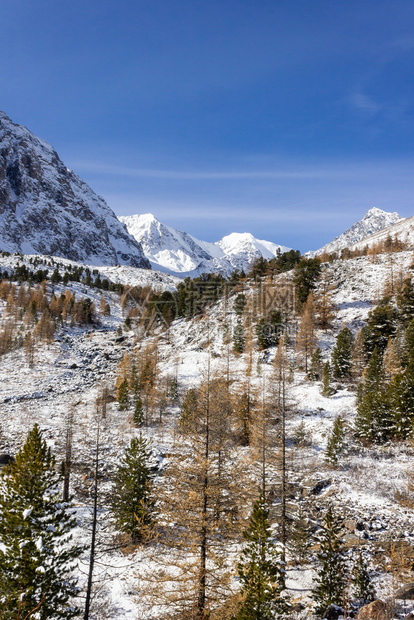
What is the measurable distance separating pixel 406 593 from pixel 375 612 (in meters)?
3.36

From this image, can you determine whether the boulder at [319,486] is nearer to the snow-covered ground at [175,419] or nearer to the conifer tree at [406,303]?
the snow-covered ground at [175,419]

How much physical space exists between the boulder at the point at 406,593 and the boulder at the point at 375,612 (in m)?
2.44

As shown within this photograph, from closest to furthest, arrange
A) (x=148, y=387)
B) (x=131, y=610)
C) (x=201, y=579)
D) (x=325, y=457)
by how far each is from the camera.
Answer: (x=201, y=579), (x=131, y=610), (x=325, y=457), (x=148, y=387)

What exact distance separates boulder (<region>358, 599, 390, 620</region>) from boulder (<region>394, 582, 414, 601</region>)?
7.99 feet

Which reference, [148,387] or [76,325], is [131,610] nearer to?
[148,387]

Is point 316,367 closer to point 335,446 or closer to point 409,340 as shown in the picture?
point 409,340

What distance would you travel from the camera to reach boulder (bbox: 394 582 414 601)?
1420 cm

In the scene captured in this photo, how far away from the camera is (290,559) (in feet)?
65.4

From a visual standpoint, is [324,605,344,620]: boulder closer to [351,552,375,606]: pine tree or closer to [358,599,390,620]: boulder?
[358,599,390,620]: boulder

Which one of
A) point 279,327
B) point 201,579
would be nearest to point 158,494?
point 201,579

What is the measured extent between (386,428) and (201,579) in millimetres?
26206

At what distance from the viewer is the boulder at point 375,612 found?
38.7 feet

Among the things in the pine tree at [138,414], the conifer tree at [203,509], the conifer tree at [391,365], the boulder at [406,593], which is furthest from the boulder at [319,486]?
the pine tree at [138,414]

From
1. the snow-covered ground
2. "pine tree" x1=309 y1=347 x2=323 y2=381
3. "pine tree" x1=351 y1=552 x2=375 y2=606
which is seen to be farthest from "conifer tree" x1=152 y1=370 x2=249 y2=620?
"pine tree" x1=309 y1=347 x2=323 y2=381
